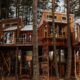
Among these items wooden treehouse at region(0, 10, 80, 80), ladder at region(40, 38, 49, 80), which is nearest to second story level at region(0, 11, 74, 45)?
wooden treehouse at region(0, 10, 80, 80)

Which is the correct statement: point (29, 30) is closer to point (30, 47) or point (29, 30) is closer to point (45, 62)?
point (30, 47)

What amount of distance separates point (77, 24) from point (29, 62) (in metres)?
7.28

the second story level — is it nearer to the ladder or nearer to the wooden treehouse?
the wooden treehouse

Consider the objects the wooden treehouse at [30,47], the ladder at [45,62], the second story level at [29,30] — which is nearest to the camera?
the ladder at [45,62]

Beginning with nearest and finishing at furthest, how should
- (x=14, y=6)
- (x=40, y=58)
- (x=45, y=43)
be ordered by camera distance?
(x=45, y=43) → (x=40, y=58) → (x=14, y=6)

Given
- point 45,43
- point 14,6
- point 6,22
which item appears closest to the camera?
point 45,43

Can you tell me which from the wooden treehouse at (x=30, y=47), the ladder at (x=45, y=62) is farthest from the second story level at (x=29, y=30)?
the ladder at (x=45, y=62)

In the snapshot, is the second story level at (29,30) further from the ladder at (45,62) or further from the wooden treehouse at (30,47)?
the ladder at (45,62)

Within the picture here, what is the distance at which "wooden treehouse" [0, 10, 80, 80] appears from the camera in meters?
32.1

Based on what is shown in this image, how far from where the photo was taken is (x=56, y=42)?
32.0 m

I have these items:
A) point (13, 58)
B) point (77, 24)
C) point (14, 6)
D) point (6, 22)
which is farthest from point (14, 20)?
point (14, 6)

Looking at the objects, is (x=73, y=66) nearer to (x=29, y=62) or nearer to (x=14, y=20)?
(x=29, y=62)

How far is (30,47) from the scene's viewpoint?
3400 cm

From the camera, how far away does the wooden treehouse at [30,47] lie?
32062 mm
